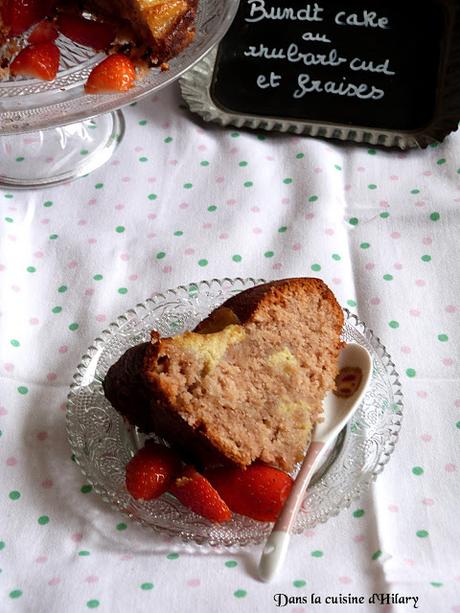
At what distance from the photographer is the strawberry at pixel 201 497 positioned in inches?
47.7

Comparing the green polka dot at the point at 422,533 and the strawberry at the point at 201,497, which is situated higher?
the strawberry at the point at 201,497

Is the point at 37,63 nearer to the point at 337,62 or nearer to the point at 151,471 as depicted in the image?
the point at 337,62

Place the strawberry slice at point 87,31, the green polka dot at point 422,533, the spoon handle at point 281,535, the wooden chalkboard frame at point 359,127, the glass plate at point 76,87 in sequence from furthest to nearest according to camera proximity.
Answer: the wooden chalkboard frame at point 359,127 < the strawberry slice at point 87,31 < the glass plate at point 76,87 < the green polka dot at point 422,533 < the spoon handle at point 281,535

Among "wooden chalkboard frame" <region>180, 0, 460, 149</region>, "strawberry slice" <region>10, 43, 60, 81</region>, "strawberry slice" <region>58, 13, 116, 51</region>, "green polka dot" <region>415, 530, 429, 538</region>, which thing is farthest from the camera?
"wooden chalkboard frame" <region>180, 0, 460, 149</region>

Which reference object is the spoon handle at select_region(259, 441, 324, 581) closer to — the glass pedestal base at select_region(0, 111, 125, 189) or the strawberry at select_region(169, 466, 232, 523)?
the strawberry at select_region(169, 466, 232, 523)

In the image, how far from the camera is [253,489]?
4.03 ft

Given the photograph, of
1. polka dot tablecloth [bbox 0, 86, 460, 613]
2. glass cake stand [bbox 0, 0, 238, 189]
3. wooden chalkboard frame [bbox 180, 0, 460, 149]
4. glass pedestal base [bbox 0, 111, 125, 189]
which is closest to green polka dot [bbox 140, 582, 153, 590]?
polka dot tablecloth [bbox 0, 86, 460, 613]

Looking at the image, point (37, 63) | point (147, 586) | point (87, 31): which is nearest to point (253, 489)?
point (147, 586)

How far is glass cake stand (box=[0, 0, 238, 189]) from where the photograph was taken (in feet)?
5.13

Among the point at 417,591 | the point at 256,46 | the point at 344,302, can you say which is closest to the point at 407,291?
the point at 344,302

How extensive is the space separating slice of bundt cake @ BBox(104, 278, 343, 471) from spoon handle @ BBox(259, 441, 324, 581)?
2.4 inches

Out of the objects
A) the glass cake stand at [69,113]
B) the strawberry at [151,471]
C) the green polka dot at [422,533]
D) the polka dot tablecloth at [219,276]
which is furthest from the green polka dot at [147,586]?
the glass cake stand at [69,113]

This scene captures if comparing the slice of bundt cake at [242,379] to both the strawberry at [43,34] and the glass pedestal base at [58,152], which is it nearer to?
the glass pedestal base at [58,152]

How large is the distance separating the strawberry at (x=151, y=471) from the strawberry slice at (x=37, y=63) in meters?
0.82
